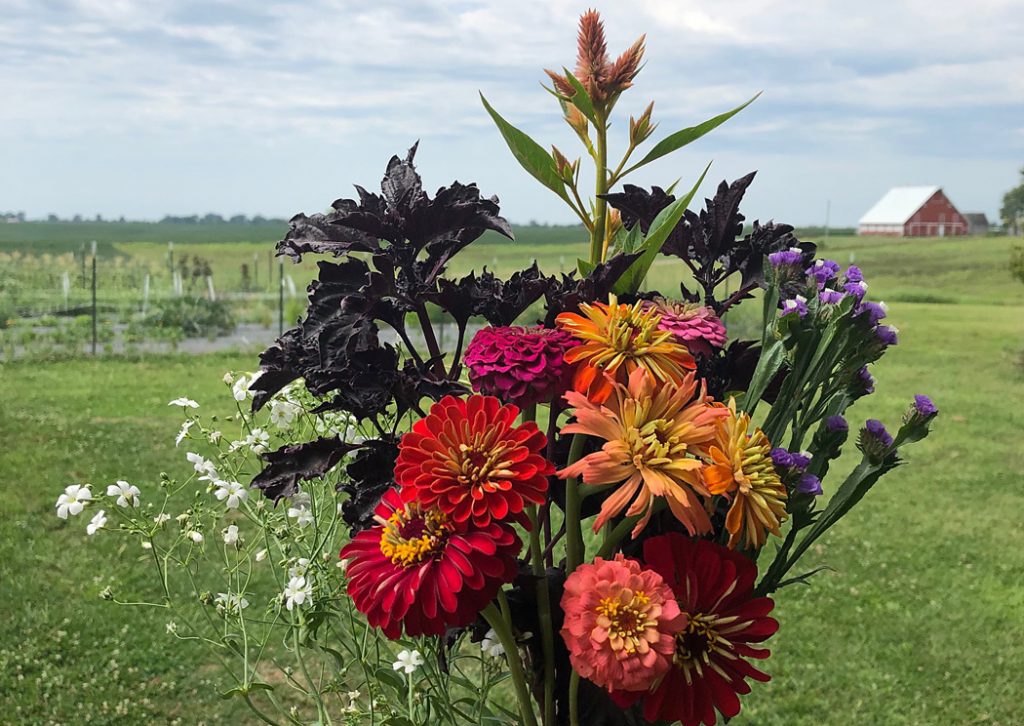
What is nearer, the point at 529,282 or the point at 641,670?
the point at 641,670

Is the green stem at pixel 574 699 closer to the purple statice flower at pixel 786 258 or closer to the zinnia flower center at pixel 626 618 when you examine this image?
the zinnia flower center at pixel 626 618

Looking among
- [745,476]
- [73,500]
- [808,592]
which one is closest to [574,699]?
[745,476]

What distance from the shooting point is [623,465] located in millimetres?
701

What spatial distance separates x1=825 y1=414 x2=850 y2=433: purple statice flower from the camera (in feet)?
2.79

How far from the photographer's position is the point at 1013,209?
2855 centimetres

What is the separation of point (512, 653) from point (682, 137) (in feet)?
1.71

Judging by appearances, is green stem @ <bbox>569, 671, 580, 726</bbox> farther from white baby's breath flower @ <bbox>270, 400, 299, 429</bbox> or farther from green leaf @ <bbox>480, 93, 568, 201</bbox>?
white baby's breath flower @ <bbox>270, 400, 299, 429</bbox>

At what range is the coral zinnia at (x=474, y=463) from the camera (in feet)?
2.30

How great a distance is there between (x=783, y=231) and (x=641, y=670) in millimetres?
527

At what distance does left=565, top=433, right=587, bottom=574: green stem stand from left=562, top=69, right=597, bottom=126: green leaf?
1.07 ft

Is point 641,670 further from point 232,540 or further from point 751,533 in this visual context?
point 232,540

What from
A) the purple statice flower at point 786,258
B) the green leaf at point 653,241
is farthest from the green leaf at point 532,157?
the purple statice flower at point 786,258

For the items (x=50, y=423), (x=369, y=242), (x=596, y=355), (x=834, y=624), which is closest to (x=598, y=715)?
(x=596, y=355)

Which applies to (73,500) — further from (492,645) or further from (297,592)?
(492,645)
